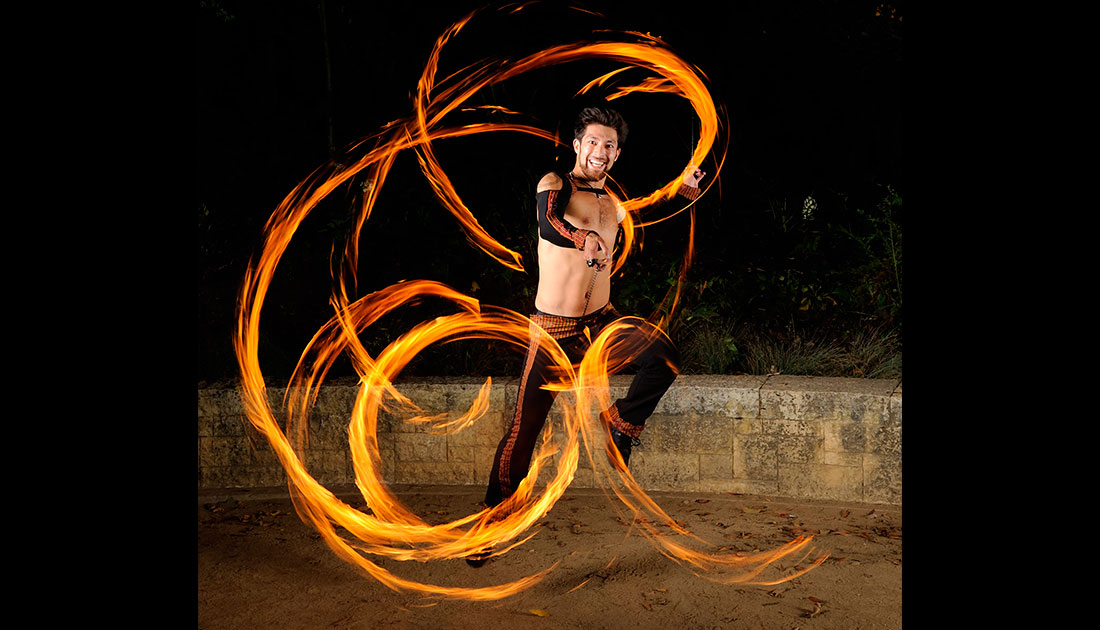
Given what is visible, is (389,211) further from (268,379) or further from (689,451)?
(689,451)

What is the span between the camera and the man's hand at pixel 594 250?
5.01 meters

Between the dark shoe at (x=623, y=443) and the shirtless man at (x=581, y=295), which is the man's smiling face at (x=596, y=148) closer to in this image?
the shirtless man at (x=581, y=295)

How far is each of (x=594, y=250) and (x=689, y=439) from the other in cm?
236

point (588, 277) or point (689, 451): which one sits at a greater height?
point (588, 277)

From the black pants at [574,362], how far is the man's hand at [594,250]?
0.38 meters

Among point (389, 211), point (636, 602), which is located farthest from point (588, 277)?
point (389, 211)

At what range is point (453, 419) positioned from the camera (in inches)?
281

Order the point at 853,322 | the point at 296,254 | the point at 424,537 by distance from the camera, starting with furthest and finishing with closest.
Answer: the point at 296,254
the point at 853,322
the point at 424,537

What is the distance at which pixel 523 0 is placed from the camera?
9.31 metres

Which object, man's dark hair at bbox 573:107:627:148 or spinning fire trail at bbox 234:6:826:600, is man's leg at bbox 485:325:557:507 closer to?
spinning fire trail at bbox 234:6:826:600

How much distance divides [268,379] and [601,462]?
103 inches

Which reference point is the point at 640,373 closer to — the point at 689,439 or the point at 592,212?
the point at 592,212

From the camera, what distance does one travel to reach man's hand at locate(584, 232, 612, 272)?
197 inches

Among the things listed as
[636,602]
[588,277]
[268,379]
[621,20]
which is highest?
[621,20]
